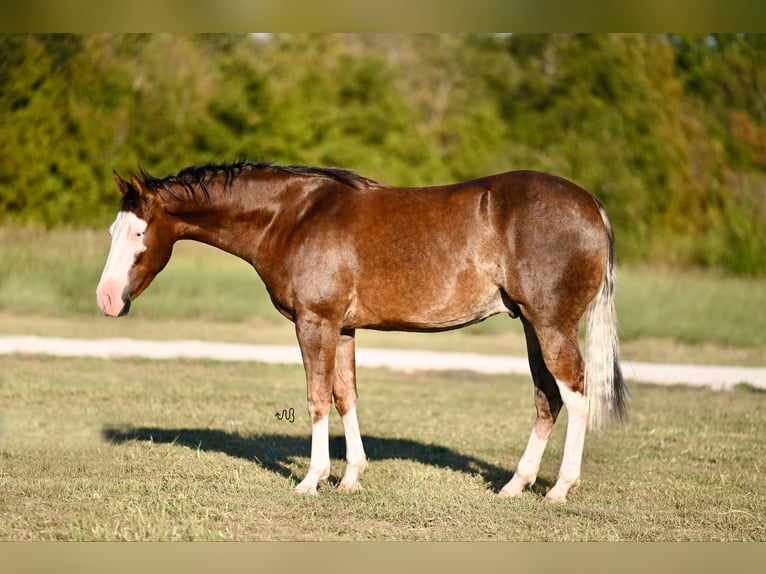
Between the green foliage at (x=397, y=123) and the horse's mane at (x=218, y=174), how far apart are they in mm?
17626

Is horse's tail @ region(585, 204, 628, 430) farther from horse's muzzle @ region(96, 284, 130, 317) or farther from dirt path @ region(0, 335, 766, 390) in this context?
dirt path @ region(0, 335, 766, 390)

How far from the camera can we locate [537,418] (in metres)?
6.82

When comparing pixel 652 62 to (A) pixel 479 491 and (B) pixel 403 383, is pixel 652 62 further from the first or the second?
(A) pixel 479 491

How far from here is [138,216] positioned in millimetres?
6828

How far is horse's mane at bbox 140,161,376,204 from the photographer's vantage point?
7.05m

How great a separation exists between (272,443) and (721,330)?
10.7 metres

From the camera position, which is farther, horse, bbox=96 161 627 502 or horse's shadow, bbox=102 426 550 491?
horse's shadow, bbox=102 426 550 491

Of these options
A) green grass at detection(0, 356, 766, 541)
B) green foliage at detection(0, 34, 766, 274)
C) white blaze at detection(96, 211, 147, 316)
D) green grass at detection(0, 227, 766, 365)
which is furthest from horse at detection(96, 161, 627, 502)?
green foliage at detection(0, 34, 766, 274)

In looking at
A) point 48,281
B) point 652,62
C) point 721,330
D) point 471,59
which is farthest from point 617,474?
point 471,59

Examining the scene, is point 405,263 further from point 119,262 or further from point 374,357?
point 374,357

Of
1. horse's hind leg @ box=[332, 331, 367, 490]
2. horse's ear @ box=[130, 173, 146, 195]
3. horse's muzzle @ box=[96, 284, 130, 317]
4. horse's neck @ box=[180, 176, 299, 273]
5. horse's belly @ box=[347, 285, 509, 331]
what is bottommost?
horse's hind leg @ box=[332, 331, 367, 490]

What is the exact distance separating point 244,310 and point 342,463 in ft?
36.1

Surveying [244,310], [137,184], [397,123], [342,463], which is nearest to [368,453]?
[342,463]

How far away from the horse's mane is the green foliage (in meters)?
17.6
